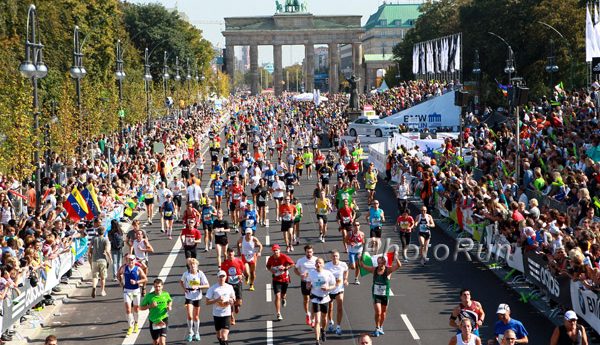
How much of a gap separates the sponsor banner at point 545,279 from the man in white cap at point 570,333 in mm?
4198

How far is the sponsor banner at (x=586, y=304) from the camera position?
49.1 feet

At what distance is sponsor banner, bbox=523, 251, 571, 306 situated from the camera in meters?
16.5

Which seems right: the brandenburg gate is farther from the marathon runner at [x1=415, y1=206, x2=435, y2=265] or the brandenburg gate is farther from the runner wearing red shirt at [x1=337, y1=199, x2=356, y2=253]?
the marathon runner at [x1=415, y1=206, x2=435, y2=265]

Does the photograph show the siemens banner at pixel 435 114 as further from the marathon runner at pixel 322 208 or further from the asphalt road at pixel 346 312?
the asphalt road at pixel 346 312

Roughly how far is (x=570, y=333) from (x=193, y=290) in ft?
20.8

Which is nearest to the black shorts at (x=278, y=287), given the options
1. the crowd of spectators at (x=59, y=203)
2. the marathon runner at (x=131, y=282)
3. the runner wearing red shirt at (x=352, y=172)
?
the marathon runner at (x=131, y=282)

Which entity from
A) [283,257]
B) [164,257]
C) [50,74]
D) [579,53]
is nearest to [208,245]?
[164,257]

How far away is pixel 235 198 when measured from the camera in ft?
92.0

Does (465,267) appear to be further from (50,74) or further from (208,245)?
(50,74)

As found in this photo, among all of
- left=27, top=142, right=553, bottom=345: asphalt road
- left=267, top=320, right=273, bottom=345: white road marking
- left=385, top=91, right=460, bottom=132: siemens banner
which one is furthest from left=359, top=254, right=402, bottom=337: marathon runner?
left=385, top=91, right=460, bottom=132: siemens banner

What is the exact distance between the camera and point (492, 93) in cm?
7644

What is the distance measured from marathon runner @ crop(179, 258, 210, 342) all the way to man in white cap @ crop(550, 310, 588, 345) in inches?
233

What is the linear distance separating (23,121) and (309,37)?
497 feet

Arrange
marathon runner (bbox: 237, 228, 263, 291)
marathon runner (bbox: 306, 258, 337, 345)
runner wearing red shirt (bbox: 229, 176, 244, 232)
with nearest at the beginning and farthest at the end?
1. marathon runner (bbox: 306, 258, 337, 345)
2. marathon runner (bbox: 237, 228, 263, 291)
3. runner wearing red shirt (bbox: 229, 176, 244, 232)
